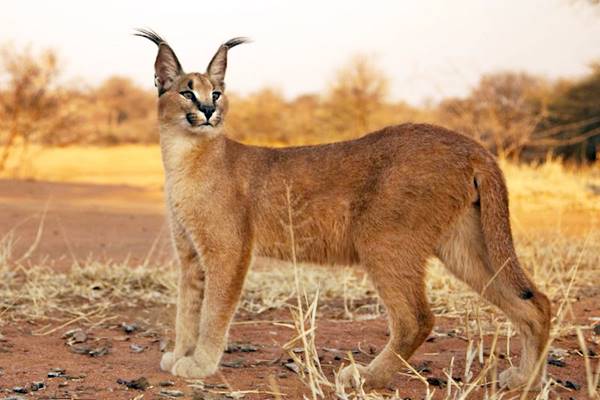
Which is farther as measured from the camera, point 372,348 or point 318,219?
point 372,348

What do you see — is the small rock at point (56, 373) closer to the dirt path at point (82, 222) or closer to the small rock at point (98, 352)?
the small rock at point (98, 352)

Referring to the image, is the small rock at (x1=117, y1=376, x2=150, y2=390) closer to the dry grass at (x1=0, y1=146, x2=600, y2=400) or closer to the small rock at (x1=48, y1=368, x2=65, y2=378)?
the small rock at (x1=48, y1=368, x2=65, y2=378)

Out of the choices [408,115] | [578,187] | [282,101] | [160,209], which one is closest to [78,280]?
[160,209]

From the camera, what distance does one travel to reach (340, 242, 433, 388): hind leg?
3.46 m

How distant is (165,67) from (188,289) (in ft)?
3.69

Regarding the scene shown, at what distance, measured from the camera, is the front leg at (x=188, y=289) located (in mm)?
3977

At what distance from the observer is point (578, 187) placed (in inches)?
513

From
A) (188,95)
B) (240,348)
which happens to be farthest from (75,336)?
(188,95)

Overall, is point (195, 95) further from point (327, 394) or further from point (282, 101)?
point (282, 101)

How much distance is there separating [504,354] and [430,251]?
2.67 ft

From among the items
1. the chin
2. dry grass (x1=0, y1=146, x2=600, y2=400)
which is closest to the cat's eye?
the chin

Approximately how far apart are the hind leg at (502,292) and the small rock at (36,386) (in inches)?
72.3

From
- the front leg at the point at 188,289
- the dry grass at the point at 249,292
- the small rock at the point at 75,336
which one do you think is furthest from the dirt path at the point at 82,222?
the front leg at the point at 188,289

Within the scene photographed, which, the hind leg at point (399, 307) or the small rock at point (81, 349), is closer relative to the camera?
the hind leg at point (399, 307)
